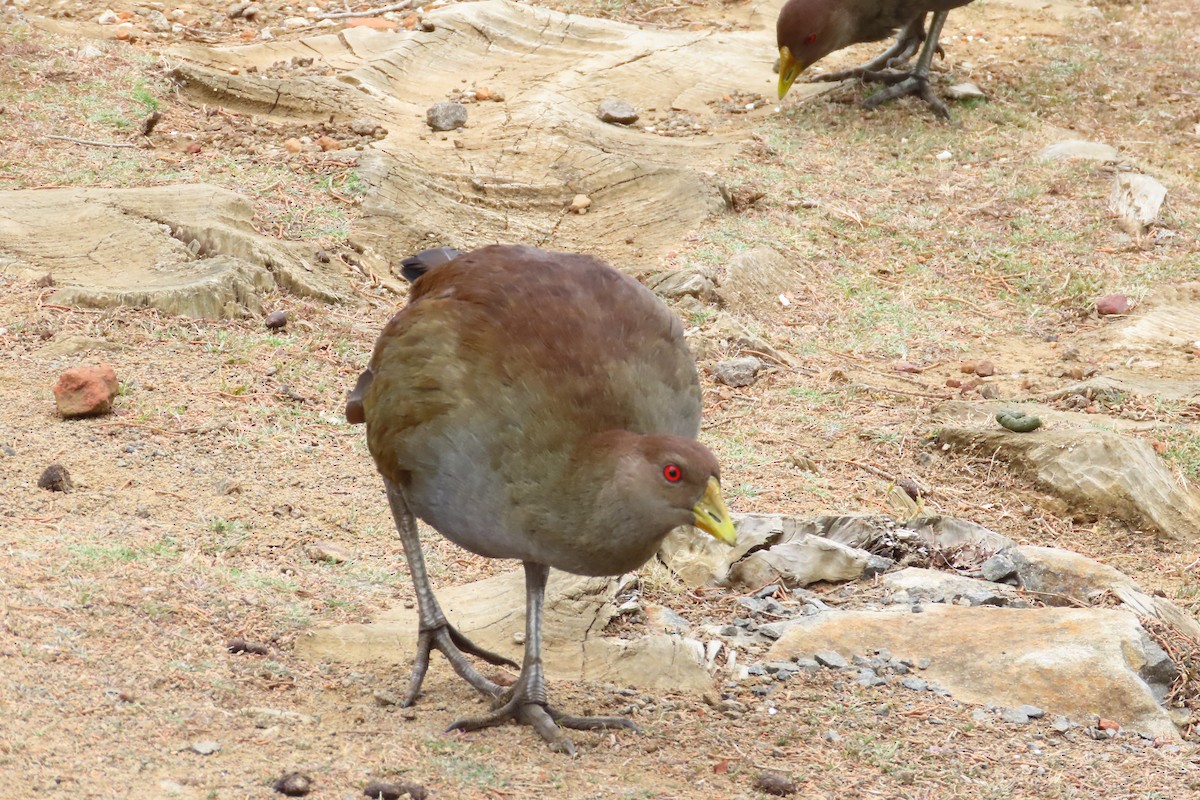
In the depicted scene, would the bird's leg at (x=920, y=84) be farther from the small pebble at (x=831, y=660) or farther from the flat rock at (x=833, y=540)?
the small pebble at (x=831, y=660)

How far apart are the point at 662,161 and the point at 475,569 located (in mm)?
5036

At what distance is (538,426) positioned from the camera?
3443 mm

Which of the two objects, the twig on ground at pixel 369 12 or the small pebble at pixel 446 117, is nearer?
the small pebble at pixel 446 117

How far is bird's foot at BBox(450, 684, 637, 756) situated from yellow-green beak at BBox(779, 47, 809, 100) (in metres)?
7.47

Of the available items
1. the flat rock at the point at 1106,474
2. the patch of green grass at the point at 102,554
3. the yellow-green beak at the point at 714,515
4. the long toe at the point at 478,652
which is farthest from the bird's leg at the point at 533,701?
the flat rock at the point at 1106,474

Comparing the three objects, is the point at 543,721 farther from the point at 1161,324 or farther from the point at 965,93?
the point at 965,93

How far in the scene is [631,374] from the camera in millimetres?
3531

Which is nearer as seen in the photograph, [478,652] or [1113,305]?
[478,652]

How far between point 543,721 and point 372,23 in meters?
8.77

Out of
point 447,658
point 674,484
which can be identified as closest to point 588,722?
point 447,658

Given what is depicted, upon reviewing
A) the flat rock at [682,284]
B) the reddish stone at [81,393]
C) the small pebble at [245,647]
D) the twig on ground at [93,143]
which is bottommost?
the flat rock at [682,284]

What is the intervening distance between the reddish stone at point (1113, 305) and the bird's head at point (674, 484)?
5.99 meters

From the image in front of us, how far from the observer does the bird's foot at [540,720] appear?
381cm

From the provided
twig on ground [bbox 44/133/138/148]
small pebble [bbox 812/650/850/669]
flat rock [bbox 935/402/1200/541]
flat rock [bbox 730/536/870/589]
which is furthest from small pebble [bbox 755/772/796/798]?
twig on ground [bbox 44/133/138/148]
